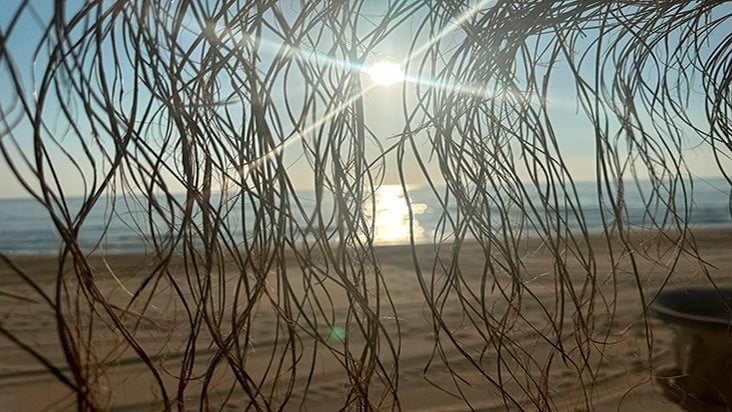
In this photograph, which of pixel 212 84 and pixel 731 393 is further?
pixel 731 393

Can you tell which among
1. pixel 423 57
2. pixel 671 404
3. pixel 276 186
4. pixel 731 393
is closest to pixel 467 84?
pixel 423 57

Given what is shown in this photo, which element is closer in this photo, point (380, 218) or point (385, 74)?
point (385, 74)

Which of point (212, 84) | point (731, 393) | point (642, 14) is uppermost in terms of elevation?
point (642, 14)

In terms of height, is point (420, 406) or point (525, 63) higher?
point (525, 63)

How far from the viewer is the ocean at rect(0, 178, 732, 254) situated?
1.02m

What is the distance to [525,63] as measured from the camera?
1.18 meters

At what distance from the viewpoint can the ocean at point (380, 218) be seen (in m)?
1.02

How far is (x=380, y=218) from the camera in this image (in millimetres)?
18766

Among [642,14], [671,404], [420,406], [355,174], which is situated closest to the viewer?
[355,174]

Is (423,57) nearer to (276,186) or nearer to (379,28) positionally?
(379,28)

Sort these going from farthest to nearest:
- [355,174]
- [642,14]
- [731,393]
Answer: [731,393] → [642,14] → [355,174]

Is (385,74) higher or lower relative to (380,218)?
lower

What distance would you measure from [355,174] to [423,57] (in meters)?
0.25

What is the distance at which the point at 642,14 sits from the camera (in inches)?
51.0
